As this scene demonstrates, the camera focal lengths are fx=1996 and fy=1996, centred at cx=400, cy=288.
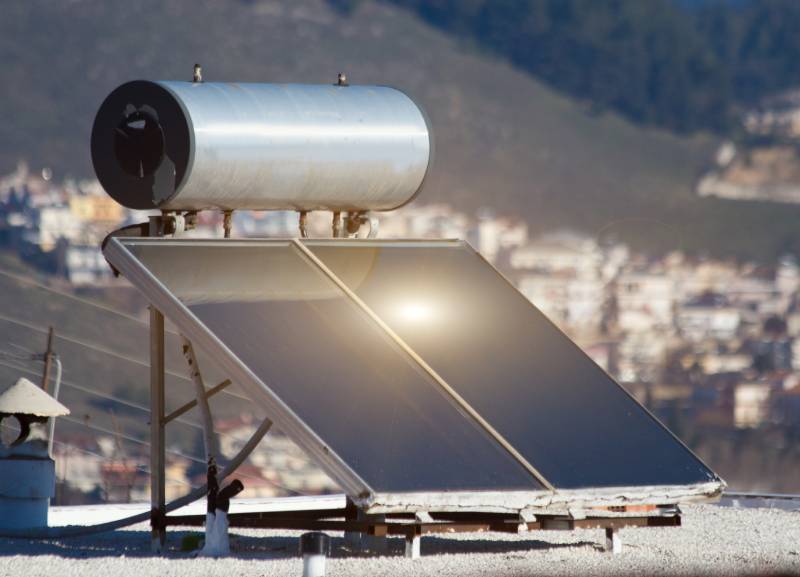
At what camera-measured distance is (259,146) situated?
8.59 metres

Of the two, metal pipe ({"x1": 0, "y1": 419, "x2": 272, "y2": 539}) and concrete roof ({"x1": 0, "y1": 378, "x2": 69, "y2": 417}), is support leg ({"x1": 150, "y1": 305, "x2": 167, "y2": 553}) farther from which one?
concrete roof ({"x1": 0, "y1": 378, "x2": 69, "y2": 417})

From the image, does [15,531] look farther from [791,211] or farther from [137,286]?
[791,211]

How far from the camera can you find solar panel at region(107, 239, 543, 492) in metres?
7.39

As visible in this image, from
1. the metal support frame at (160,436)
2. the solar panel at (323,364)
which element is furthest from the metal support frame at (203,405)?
the solar panel at (323,364)

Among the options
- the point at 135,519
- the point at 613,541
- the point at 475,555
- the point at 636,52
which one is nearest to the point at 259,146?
the point at 135,519

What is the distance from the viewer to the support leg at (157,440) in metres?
8.29

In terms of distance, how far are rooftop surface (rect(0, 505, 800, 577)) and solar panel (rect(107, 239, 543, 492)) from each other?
41 centimetres

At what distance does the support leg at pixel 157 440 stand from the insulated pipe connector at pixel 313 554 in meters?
1.48

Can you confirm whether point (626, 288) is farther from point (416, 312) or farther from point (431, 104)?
point (416, 312)

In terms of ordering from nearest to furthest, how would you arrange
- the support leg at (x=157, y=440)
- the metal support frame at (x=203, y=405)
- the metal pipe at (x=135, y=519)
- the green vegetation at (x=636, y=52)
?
the metal support frame at (x=203, y=405) < the metal pipe at (x=135, y=519) < the support leg at (x=157, y=440) < the green vegetation at (x=636, y=52)

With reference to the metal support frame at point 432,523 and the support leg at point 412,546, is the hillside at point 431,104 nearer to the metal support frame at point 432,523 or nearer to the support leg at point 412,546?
the metal support frame at point 432,523

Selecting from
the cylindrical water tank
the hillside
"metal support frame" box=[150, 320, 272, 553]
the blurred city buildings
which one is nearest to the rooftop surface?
"metal support frame" box=[150, 320, 272, 553]

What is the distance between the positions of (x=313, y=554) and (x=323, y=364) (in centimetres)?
113

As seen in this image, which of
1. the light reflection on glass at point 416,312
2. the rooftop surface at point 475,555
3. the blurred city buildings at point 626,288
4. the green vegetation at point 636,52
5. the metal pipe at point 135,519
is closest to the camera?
the rooftop surface at point 475,555
